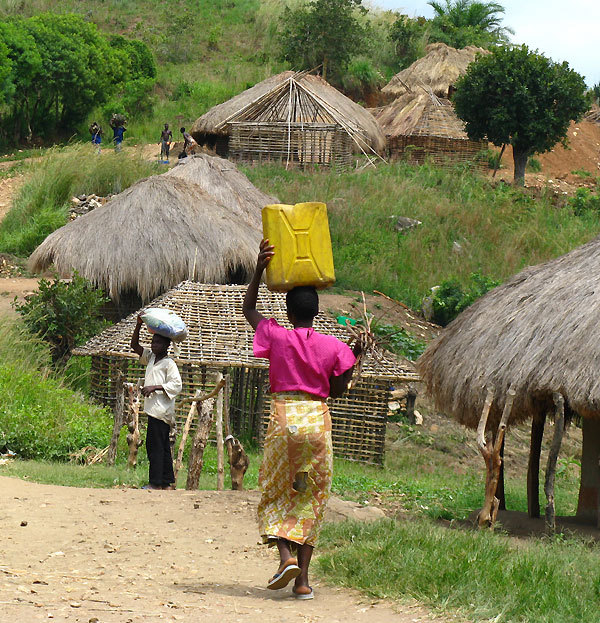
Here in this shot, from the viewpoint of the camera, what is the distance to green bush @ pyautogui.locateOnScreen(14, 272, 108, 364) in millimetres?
12828

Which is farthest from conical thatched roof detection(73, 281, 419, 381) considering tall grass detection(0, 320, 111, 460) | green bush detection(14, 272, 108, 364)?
green bush detection(14, 272, 108, 364)

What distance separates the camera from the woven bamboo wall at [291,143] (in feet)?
80.2

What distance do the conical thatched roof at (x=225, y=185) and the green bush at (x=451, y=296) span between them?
3.17 m

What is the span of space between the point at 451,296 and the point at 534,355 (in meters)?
9.17

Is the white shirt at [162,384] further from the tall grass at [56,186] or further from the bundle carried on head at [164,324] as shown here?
the tall grass at [56,186]

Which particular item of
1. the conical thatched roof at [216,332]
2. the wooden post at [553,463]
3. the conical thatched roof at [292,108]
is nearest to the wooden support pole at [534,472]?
the wooden post at [553,463]

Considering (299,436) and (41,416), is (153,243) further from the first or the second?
(299,436)

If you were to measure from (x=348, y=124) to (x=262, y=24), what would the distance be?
16746 millimetres

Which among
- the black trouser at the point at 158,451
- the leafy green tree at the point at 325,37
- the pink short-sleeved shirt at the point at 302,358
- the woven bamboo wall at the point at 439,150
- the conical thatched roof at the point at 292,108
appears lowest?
the black trouser at the point at 158,451

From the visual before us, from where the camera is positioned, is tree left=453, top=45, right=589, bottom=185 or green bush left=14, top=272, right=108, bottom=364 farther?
tree left=453, top=45, right=589, bottom=185

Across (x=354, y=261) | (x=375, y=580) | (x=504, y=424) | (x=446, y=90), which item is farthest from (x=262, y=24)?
(x=375, y=580)

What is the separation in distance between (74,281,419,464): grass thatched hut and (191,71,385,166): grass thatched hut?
12.9 meters

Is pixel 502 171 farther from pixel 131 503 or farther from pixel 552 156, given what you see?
pixel 131 503

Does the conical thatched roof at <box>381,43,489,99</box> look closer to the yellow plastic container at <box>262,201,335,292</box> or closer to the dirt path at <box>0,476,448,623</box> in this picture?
the dirt path at <box>0,476,448,623</box>
